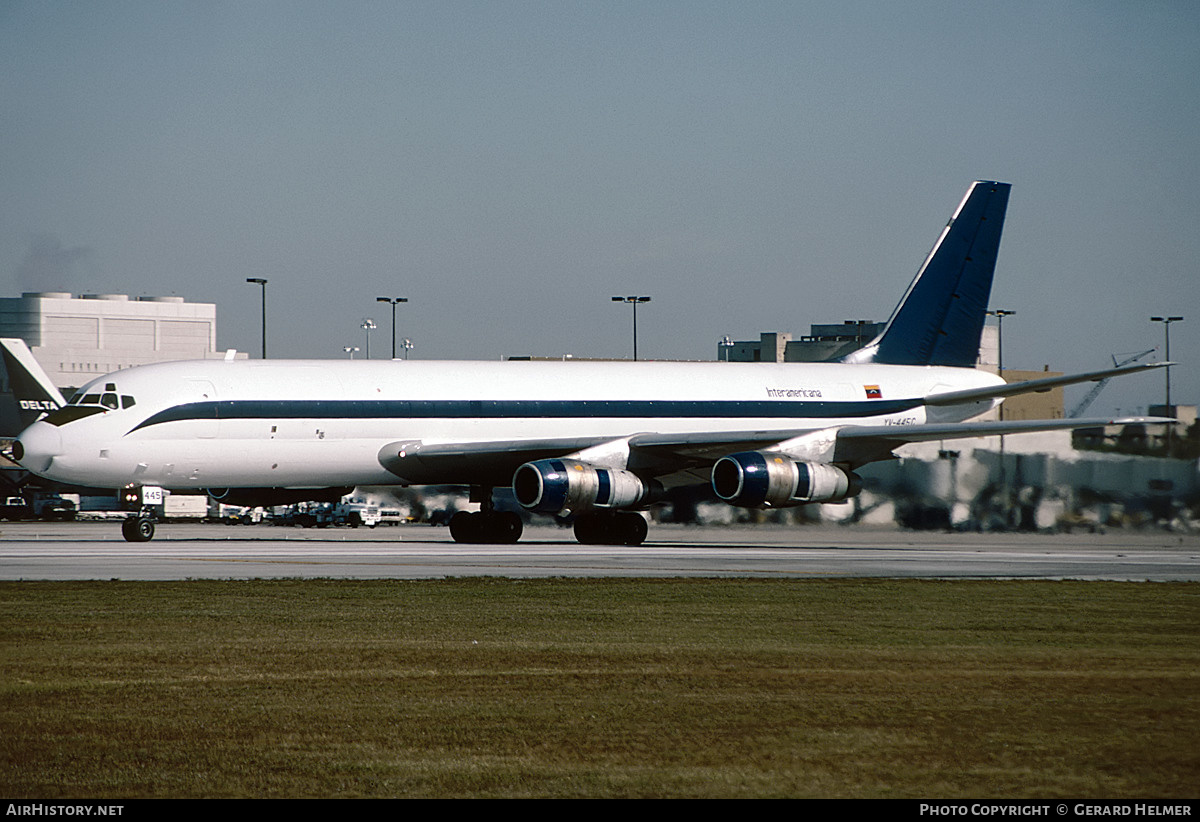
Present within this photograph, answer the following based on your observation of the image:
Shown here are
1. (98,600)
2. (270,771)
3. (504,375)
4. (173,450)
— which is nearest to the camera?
(270,771)

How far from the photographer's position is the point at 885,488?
155ft

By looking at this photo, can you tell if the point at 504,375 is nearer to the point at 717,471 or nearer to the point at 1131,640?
the point at 717,471

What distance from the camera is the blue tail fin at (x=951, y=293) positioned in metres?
51.2

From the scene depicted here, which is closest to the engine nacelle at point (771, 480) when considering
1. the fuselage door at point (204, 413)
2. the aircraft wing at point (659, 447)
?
the aircraft wing at point (659, 447)

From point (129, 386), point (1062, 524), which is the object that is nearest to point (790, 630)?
point (129, 386)


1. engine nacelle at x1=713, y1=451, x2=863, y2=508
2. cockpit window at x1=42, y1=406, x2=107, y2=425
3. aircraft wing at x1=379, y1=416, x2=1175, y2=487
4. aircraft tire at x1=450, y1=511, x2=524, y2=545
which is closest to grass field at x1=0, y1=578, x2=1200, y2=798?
cockpit window at x1=42, y1=406, x2=107, y2=425

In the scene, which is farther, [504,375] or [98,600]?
[504,375]

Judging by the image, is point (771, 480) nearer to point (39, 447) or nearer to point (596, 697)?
point (39, 447)

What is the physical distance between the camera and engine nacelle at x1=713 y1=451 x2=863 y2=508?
4009 centimetres

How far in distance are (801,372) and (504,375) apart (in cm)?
994

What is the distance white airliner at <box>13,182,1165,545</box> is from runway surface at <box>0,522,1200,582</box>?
63.2 inches

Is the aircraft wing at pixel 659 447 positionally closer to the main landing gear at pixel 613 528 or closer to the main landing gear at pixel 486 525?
the main landing gear at pixel 486 525

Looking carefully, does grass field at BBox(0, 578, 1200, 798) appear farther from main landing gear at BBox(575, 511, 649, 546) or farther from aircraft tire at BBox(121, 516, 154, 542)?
main landing gear at BBox(575, 511, 649, 546)

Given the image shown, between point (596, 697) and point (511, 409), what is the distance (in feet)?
97.2
